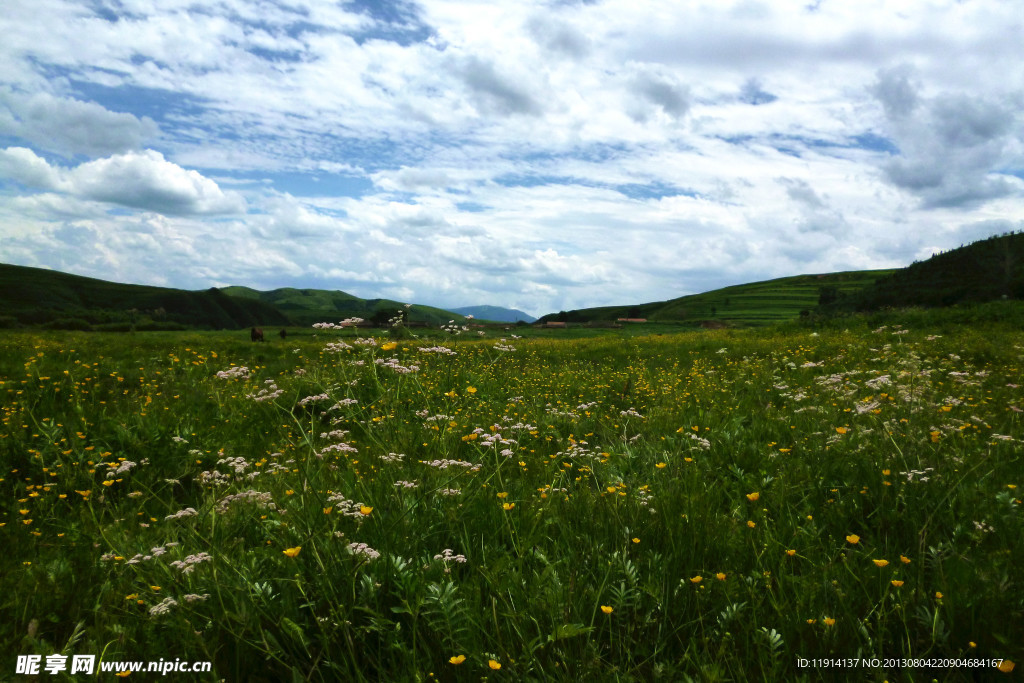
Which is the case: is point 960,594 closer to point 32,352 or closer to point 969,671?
point 969,671

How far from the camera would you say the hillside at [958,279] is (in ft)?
94.9

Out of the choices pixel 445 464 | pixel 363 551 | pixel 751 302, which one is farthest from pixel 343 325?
pixel 751 302

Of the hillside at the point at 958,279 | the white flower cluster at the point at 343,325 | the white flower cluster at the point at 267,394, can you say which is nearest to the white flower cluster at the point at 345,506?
the white flower cluster at the point at 267,394

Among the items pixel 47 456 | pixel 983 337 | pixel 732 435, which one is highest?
pixel 983 337

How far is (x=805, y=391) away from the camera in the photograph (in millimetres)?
8820

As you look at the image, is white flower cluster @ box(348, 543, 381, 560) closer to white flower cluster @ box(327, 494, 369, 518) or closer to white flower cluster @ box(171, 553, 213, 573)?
white flower cluster @ box(327, 494, 369, 518)

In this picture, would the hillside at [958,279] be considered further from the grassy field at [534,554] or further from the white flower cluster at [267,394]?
the white flower cluster at [267,394]

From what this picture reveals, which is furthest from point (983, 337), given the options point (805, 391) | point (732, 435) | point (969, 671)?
point (969, 671)

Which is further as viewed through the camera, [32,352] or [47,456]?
[32,352]

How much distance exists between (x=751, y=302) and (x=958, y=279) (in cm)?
8695

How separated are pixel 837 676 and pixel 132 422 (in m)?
7.22

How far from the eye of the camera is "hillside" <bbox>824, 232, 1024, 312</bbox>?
94.9 feet

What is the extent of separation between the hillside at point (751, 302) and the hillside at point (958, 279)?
49905 mm

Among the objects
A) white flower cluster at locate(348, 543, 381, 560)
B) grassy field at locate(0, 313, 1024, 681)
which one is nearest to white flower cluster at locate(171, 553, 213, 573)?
grassy field at locate(0, 313, 1024, 681)
